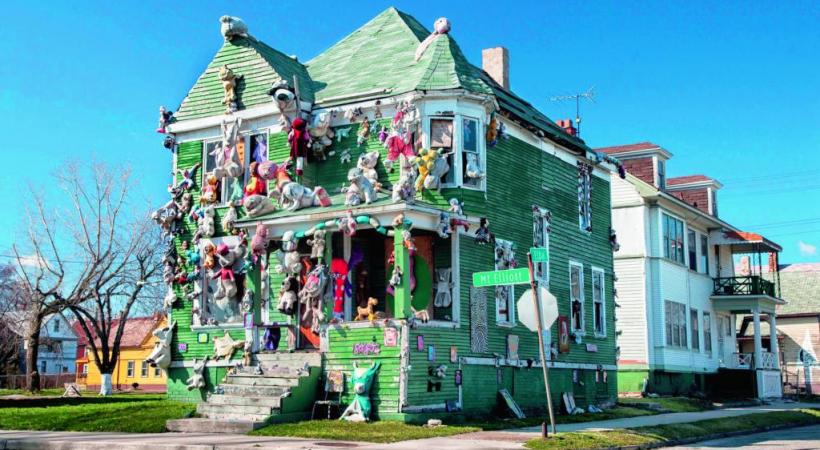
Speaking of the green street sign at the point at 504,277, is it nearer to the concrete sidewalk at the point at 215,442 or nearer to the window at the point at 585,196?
the concrete sidewalk at the point at 215,442

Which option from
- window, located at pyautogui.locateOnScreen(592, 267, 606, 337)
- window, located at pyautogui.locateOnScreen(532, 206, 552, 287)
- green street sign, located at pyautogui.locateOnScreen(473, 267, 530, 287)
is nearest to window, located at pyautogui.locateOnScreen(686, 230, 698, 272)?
window, located at pyautogui.locateOnScreen(592, 267, 606, 337)

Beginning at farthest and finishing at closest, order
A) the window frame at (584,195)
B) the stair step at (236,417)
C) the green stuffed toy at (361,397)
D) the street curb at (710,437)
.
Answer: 1. the window frame at (584,195)
2. the green stuffed toy at (361,397)
3. the stair step at (236,417)
4. the street curb at (710,437)

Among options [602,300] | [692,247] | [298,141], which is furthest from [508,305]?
[692,247]

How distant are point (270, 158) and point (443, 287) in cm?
548

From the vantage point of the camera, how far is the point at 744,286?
41531 mm

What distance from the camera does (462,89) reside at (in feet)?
68.4

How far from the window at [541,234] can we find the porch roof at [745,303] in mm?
18506

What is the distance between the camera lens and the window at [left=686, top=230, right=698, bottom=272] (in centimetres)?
3958

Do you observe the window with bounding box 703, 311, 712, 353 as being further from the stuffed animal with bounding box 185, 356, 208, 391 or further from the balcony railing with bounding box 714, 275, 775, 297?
the stuffed animal with bounding box 185, 356, 208, 391

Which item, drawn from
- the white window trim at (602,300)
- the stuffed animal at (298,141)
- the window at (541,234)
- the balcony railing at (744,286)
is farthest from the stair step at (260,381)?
the balcony railing at (744,286)

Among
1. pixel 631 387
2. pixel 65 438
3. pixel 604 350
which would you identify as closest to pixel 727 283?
pixel 631 387

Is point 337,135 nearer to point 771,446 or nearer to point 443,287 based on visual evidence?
point 443,287

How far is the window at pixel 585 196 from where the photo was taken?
2764 centimetres

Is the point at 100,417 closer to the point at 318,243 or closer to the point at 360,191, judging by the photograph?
the point at 318,243
